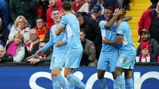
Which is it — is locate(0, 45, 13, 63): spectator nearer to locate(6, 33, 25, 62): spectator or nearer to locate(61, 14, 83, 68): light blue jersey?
locate(6, 33, 25, 62): spectator

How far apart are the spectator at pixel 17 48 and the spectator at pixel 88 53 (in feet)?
4.95

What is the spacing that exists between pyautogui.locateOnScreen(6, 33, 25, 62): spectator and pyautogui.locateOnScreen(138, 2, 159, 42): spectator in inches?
116

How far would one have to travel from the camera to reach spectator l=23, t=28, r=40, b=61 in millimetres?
17875

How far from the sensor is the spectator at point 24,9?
19.7 meters

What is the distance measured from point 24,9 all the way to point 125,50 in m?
4.80

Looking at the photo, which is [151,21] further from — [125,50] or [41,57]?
[41,57]

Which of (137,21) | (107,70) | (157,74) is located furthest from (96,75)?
(137,21)

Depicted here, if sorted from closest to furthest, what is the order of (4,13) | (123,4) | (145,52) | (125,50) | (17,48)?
(125,50) → (145,52) → (17,48) → (4,13) → (123,4)

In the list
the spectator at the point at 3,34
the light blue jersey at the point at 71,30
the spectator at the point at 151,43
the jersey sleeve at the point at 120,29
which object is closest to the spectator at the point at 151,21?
the spectator at the point at 151,43

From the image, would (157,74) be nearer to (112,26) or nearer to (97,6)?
(112,26)

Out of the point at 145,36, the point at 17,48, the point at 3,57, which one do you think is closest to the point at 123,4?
the point at 145,36

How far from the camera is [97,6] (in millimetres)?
18625

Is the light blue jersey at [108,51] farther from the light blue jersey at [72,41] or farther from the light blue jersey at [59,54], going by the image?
the light blue jersey at [59,54]

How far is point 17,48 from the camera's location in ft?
59.1
